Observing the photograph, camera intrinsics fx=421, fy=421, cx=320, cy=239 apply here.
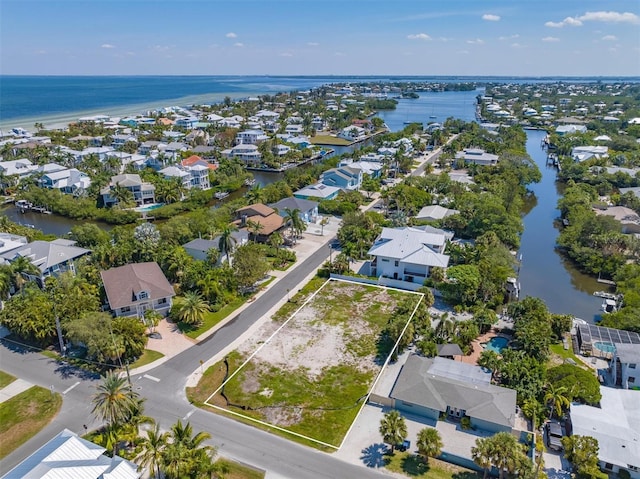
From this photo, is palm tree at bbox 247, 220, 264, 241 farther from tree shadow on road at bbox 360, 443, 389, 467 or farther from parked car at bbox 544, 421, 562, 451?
parked car at bbox 544, 421, 562, 451

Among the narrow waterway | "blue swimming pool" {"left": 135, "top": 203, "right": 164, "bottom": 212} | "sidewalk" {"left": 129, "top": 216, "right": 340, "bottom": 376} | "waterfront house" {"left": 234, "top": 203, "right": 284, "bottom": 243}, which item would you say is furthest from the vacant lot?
"blue swimming pool" {"left": 135, "top": 203, "right": 164, "bottom": 212}

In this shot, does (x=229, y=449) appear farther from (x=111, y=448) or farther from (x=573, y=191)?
(x=573, y=191)

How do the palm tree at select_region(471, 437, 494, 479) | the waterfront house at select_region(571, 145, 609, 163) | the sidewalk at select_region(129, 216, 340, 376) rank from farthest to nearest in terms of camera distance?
the waterfront house at select_region(571, 145, 609, 163), the sidewalk at select_region(129, 216, 340, 376), the palm tree at select_region(471, 437, 494, 479)

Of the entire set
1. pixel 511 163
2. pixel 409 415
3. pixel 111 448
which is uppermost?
pixel 511 163

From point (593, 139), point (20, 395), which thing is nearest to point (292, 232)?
point (20, 395)

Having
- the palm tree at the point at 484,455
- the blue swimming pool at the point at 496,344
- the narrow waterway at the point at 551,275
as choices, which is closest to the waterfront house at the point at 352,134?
the narrow waterway at the point at 551,275

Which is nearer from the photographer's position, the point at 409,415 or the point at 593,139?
the point at 409,415

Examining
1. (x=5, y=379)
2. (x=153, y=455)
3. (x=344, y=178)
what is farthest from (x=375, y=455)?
(x=344, y=178)
